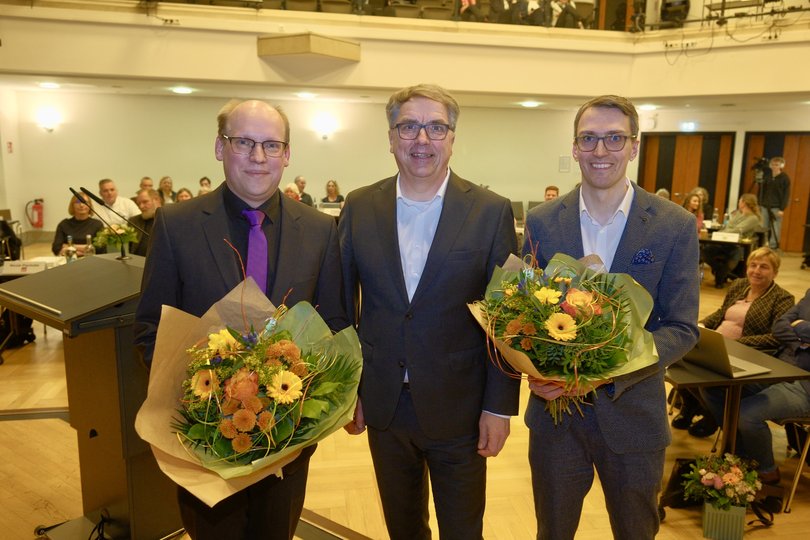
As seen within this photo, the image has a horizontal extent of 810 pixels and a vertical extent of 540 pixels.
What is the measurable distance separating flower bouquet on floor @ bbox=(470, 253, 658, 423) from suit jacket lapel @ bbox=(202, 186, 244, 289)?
737 mm

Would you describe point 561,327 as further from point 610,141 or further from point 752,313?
point 752,313

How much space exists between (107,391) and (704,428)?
3.76 meters

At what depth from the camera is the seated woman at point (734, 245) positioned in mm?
9211

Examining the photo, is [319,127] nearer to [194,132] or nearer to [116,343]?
[194,132]

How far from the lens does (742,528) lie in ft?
10.1

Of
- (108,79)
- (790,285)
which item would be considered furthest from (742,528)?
(108,79)

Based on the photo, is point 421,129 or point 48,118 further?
point 48,118

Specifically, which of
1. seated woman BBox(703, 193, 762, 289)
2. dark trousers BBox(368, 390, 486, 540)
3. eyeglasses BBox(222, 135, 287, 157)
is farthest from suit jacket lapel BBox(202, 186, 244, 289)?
seated woman BBox(703, 193, 762, 289)

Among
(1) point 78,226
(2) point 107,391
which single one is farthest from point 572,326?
(1) point 78,226

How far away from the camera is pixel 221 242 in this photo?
1.88 metres

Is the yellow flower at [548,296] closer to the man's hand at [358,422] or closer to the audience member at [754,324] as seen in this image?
the man's hand at [358,422]

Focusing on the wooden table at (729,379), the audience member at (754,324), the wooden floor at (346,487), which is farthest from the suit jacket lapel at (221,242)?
the audience member at (754,324)

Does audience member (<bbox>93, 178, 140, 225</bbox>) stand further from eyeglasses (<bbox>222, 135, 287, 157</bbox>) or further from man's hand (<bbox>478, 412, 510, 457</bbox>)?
man's hand (<bbox>478, 412, 510, 457</bbox>)

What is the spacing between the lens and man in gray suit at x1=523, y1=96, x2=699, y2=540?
75.2 inches
